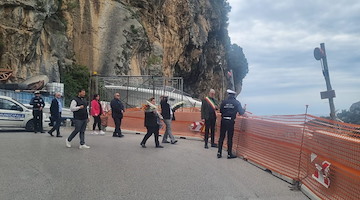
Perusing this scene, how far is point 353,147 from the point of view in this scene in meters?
5.13

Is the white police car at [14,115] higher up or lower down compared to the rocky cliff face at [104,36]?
lower down

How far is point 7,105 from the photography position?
16.3m

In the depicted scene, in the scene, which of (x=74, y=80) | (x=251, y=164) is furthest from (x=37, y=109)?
(x=74, y=80)

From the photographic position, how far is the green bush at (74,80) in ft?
96.7

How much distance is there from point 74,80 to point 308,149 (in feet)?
85.8

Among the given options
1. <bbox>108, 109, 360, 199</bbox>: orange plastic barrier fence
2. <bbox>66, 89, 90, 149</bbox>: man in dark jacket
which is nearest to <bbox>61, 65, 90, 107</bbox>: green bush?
<bbox>66, 89, 90, 149</bbox>: man in dark jacket

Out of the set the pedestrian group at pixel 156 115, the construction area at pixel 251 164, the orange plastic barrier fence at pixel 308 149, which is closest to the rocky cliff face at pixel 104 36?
the pedestrian group at pixel 156 115

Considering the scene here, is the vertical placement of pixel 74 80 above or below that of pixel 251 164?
above

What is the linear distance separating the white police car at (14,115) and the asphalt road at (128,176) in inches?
261

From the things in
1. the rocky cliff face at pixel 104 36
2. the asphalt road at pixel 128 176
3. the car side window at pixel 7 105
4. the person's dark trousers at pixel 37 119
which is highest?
the rocky cliff face at pixel 104 36

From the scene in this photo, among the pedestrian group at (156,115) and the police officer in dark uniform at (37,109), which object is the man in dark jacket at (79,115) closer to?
the pedestrian group at (156,115)

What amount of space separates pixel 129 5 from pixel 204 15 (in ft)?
73.0

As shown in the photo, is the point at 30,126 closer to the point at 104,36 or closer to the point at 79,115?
the point at 79,115

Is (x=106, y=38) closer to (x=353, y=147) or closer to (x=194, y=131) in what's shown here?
(x=194, y=131)
